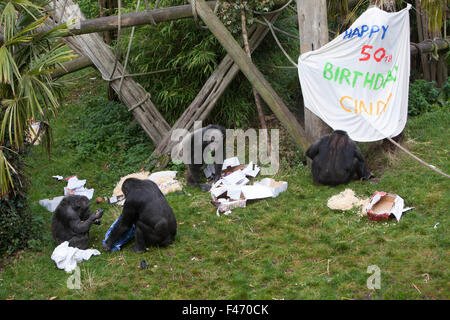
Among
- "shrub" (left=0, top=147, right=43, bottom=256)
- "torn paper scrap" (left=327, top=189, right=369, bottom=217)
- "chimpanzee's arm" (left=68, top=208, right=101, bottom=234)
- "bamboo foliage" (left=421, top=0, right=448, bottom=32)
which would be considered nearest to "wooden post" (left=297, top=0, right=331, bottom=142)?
"bamboo foliage" (left=421, top=0, right=448, bottom=32)

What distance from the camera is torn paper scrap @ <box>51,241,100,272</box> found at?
17.7 feet

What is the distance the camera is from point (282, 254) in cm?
536

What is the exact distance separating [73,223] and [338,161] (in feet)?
11.2

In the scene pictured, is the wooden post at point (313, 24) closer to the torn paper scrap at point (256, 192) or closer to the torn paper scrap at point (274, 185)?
the torn paper scrap at point (274, 185)

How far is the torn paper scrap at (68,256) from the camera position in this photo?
5.39 m

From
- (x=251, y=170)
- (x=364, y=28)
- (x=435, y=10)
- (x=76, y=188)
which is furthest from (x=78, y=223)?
(x=435, y=10)

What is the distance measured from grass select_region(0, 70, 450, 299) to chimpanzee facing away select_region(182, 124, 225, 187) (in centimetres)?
35

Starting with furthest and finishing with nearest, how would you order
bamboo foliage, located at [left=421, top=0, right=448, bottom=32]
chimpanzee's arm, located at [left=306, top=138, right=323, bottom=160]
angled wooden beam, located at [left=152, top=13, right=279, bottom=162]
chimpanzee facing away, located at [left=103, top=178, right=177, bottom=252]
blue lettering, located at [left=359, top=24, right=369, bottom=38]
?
1. angled wooden beam, located at [left=152, top=13, right=279, bottom=162]
2. chimpanzee's arm, located at [left=306, top=138, right=323, bottom=160]
3. blue lettering, located at [left=359, top=24, right=369, bottom=38]
4. bamboo foliage, located at [left=421, top=0, right=448, bottom=32]
5. chimpanzee facing away, located at [left=103, top=178, right=177, bottom=252]

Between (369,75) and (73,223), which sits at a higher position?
(369,75)

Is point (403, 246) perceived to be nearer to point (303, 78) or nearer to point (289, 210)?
point (289, 210)

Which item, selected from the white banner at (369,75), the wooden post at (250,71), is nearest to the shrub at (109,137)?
the wooden post at (250,71)

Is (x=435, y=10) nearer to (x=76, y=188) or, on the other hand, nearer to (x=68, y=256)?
(x=68, y=256)

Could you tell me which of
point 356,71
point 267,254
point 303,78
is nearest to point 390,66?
point 356,71

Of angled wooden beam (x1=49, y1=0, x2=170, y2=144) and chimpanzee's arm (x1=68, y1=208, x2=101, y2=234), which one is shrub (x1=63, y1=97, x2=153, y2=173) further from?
chimpanzee's arm (x1=68, y1=208, x2=101, y2=234)
